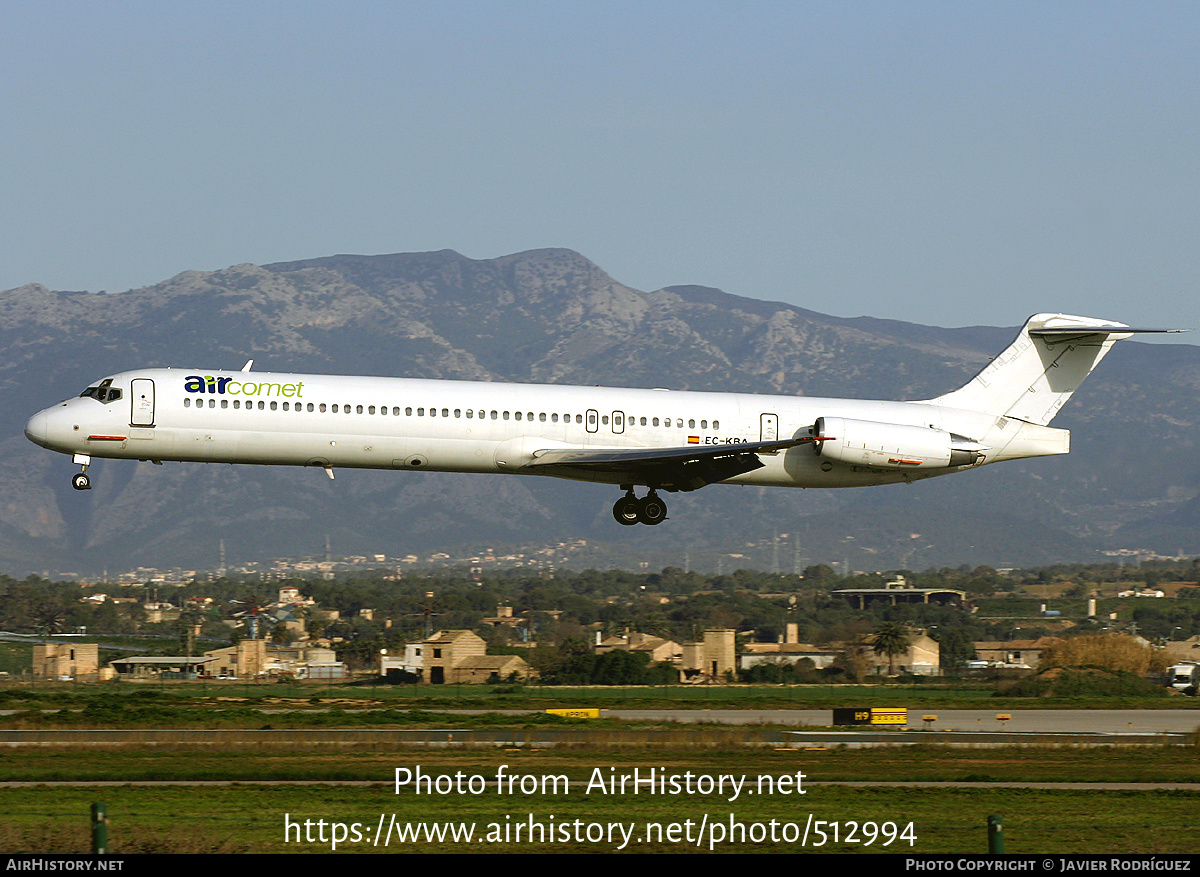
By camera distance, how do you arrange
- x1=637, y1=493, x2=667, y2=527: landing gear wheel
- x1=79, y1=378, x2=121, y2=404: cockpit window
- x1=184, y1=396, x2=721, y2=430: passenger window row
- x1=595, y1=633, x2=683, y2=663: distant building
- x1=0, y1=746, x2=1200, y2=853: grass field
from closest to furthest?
x1=0, y1=746, x2=1200, y2=853: grass field < x1=184, y1=396, x2=721, y2=430: passenger window row < x1=79, y1=378, x2=121, y2=404: cockpit window < x1=637, y1=493, x2=667, y2=527: landing gear wheel < x1=595, y1=633, x2=683, y2=663: distant building

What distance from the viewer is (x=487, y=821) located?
22.2m

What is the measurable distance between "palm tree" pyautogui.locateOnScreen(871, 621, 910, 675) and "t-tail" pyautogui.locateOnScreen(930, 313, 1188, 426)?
3096 centimetres

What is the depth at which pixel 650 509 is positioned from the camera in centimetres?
3869

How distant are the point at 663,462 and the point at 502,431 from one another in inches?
157

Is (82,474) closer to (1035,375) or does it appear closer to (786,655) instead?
(1035,375)

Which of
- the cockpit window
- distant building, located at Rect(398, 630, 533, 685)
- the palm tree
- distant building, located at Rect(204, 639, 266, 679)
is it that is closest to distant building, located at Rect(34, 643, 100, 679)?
distant building, located at Rect(204, 639, 266, 679)

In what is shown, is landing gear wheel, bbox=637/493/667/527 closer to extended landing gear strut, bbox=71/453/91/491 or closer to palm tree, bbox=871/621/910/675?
extended landing gear strut, bbox=71/453/91/491

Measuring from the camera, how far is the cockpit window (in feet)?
117

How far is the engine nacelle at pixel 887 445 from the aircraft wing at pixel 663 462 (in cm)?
57

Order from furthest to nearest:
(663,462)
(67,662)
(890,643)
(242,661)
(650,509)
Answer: (242,661)
(890,643)
(67,662)
(650,509)
(663,462)

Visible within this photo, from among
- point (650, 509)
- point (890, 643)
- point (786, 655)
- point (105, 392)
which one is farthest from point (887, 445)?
point (890, 643)

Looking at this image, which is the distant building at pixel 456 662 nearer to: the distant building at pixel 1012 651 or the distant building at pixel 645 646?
the distant building at pixel 645 646

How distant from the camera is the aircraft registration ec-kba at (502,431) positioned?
35500mm
